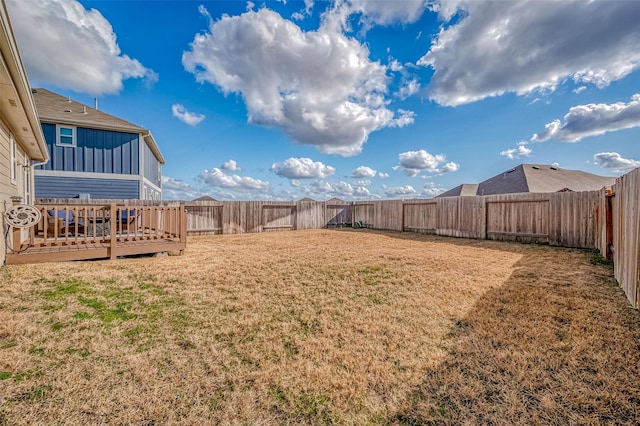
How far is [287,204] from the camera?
1482 centimetres

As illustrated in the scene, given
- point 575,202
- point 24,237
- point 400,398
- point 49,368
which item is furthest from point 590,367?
point 24,237

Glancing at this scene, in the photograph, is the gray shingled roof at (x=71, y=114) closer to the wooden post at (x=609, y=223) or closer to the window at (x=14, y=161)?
the window at (x=14, y=161)

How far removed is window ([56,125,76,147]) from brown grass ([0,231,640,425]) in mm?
9854

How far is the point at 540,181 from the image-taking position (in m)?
18.3

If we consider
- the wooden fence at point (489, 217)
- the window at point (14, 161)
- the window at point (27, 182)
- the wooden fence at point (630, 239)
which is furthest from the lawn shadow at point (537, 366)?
the window at point (27, 182)

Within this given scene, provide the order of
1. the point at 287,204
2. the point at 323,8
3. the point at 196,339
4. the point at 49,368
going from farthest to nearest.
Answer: the point at 287,204, the point at 323,8, the point at 196,339, the point at 49,368

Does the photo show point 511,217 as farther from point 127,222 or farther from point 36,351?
point 127,222

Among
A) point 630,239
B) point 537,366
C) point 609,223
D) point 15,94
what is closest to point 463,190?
point 609,223

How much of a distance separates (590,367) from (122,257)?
8366mm

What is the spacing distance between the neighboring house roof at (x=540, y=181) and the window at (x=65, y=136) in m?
25.6

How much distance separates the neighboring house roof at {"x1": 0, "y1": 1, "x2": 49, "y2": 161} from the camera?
283 centimetres

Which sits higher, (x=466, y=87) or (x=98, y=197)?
(x=466, y=87)

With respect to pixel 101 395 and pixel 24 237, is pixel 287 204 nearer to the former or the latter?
pixel 24 237

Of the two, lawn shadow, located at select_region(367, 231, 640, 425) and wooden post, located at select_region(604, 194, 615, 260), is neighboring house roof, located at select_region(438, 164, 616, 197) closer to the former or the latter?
wooden post, located at select_region(604, 194, 615, 260)
